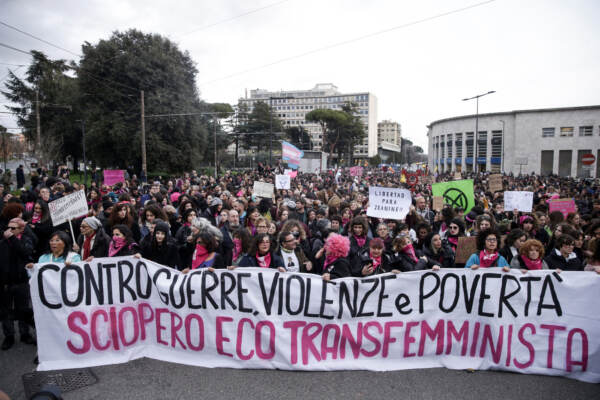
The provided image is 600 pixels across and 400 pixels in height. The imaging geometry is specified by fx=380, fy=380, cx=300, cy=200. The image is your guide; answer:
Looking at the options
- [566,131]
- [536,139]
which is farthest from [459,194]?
[566,131]

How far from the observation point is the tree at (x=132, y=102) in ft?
96.0

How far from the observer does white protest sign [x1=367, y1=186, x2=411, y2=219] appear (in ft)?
22.0

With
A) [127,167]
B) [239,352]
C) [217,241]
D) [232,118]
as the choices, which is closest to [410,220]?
[217,241]

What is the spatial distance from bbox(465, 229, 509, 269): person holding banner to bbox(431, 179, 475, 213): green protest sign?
143 inches

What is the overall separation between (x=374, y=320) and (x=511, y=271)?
1472 mm

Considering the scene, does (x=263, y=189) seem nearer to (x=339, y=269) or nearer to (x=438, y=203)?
(x=438, y=203)

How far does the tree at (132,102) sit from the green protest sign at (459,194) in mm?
25374

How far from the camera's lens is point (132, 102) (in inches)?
1183

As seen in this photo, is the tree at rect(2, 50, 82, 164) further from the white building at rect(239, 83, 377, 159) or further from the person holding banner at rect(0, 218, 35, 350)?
the white building at rect(239, 83, 377, 159)

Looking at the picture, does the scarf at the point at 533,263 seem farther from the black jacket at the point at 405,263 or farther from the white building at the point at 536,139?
the white building at the point at 536,139

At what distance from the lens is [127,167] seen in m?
31.8

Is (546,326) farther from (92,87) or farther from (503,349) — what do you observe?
(92,87)

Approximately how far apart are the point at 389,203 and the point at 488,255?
8.09 ft

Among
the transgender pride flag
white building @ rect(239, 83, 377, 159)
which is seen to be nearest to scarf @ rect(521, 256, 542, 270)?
the transgender pride flag
